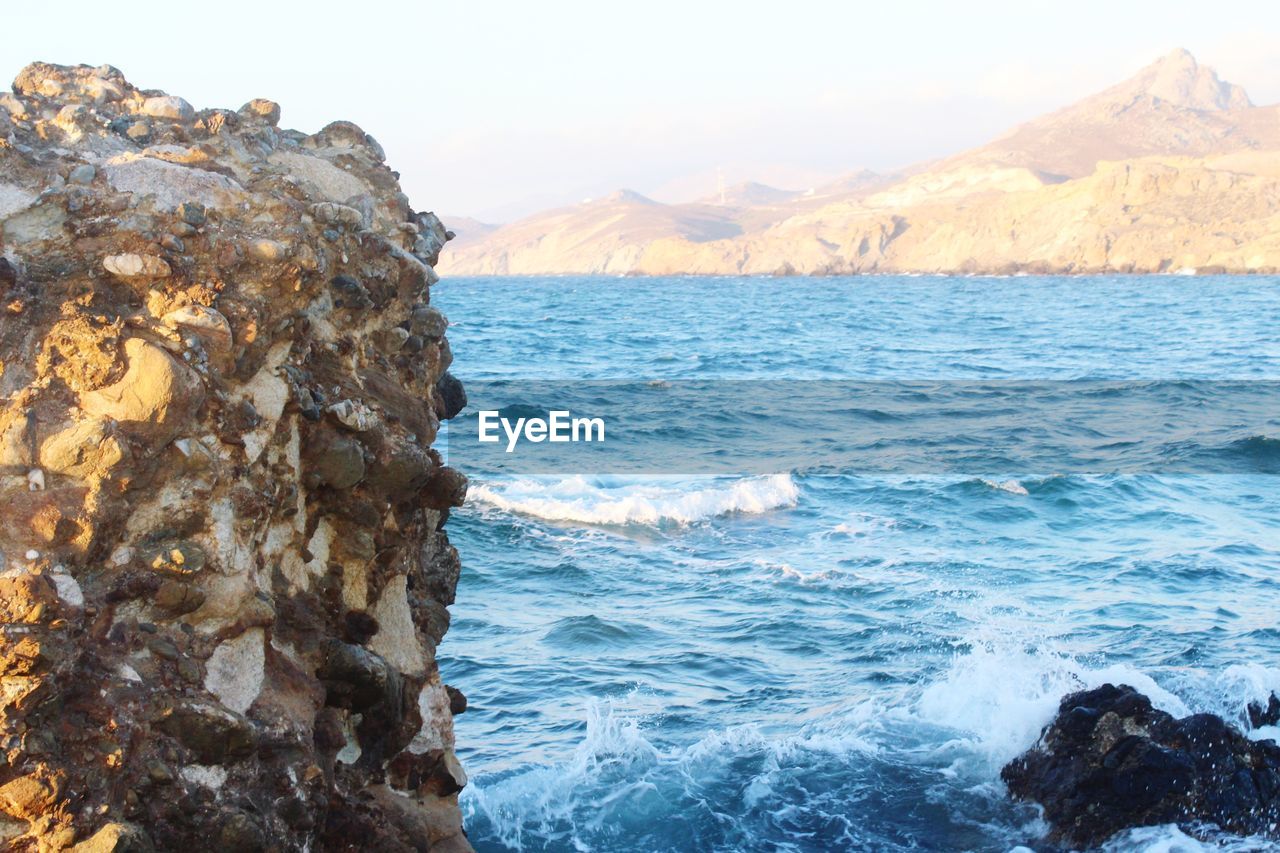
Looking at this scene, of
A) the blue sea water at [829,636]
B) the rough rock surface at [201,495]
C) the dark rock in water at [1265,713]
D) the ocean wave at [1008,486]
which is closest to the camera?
the rough rock surface at [201,495]

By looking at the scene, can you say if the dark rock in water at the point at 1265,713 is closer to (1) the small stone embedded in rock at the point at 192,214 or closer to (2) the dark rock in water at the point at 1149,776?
(2) the dark rock in water at the point at 1149,776

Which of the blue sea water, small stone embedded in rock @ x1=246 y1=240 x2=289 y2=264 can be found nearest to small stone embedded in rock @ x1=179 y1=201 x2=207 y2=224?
small stone embedded in rock @ x1=246 y1=240 x2=289 y2=264

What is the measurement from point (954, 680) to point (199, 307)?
8051 mm

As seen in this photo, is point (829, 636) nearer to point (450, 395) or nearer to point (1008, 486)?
point (450, 395)

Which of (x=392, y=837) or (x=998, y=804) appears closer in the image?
(x=392, y=837)

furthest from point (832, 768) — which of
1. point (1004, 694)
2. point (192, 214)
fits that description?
point (192, 214)

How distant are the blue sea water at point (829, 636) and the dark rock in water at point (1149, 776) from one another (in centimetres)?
17

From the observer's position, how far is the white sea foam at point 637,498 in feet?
59.5

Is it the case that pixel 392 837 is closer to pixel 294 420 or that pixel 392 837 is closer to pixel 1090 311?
pixel 294 420

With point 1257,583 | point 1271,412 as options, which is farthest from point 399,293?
point 1271,412

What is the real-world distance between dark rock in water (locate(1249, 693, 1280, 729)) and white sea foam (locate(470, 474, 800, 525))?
9.26 meters

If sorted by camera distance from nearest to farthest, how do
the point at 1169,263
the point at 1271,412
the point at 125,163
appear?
1. the point at 125,163
2. the point at 1271,412
3. the point at 1169,263

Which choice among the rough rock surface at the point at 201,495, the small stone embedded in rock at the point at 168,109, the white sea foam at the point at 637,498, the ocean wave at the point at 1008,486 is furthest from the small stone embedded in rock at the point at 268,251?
the ocean wave at the point at 1008,486

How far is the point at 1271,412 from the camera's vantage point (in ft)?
92.7
